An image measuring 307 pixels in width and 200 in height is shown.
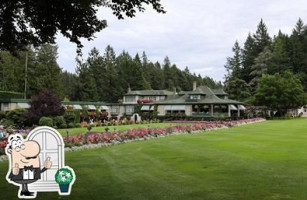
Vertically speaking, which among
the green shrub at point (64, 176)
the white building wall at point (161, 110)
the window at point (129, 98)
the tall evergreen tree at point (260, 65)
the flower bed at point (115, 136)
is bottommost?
the flower bed at point (115, 136)

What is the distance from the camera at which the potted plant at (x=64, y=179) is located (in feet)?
20.8

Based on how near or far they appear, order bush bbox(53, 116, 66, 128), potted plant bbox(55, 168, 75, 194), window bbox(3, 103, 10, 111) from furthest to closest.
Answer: window bbox(3, 103, 10, 111) < bush bbox(53, 116, 66, 128) < potted plant bbox(55, 168, 75, 194)

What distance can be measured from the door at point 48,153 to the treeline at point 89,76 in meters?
26.1

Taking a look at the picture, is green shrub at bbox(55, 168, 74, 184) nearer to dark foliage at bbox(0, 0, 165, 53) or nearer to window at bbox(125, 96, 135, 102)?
dark foliage at bbox(0, 0, 165, 53)

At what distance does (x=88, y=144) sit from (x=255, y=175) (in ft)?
34.7

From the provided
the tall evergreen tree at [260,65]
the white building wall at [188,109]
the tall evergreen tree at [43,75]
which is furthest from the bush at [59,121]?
the tall evergreen tree at [260,65]

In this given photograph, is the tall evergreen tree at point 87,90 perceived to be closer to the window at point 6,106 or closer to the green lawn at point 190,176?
the window at point 6,106

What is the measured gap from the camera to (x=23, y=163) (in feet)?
20.6

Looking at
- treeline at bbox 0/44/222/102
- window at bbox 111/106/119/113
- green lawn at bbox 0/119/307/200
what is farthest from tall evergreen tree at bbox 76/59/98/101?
green lawn at bbox 0/119/307/200

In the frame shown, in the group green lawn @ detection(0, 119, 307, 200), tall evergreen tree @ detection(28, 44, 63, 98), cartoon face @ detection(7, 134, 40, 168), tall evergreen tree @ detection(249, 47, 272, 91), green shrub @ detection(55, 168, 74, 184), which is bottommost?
green lawn @ detection(0, 119, 307, 200)

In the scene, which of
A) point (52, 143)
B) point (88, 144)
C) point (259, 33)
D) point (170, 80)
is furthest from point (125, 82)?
point (52, 143)

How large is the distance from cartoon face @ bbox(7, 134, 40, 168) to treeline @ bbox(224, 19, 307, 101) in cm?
7334

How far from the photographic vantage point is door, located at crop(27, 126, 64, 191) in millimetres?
6324

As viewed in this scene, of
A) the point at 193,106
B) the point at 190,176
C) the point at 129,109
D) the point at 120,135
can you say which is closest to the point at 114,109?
the point at 129,109
